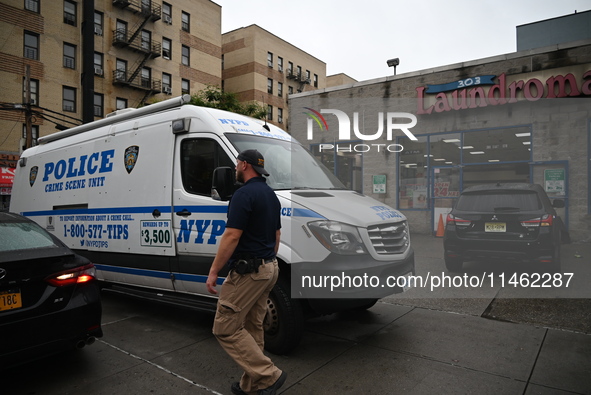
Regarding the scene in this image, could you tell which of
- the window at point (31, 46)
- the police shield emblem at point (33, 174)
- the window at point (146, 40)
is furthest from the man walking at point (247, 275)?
the window at point (146, 40)

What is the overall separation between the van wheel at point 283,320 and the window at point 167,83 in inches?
1294

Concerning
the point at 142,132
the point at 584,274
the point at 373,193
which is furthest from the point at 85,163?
the point at 373,193

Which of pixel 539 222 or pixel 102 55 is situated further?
pixel 102 55

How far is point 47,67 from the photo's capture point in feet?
85.9

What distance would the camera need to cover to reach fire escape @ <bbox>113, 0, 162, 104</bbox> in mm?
29859

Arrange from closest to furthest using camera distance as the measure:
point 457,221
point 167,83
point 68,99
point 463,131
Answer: point 457,221
point 463,131
point 68,99
point 167,83

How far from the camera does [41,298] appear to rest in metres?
3.29

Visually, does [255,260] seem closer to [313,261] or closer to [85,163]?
[313,261]

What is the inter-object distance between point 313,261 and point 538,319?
3335 mm

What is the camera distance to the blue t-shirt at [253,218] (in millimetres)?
2979

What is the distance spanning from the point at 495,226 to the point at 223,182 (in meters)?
5.28

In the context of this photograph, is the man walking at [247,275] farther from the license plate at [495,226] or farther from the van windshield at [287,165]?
the license plate at [495,226]

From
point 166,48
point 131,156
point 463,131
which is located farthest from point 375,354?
point 166,48

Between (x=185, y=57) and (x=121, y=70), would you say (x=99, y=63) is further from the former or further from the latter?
(x=185, y=57)
